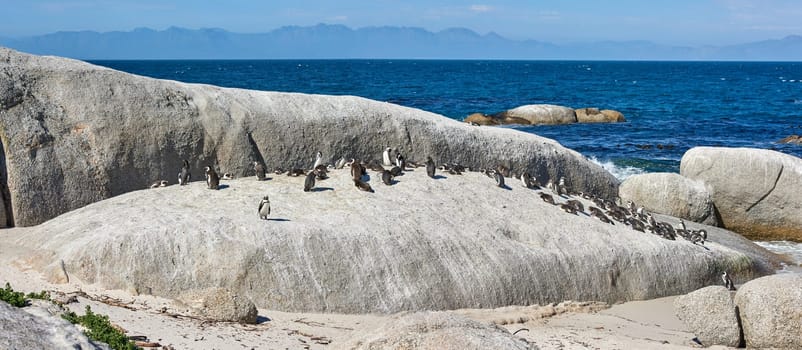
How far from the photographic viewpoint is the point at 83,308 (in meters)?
11.9

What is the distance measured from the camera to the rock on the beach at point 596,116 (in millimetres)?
55844

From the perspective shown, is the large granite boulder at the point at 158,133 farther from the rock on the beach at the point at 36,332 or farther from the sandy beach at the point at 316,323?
the rock on the beach at the point at 36,332

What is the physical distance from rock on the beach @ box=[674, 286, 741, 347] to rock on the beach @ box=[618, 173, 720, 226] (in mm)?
10511

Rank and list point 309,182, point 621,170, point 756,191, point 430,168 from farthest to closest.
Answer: point 621,170, point 756,191, point 430,168, point 309,182

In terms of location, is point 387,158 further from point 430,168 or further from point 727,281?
point 727,281

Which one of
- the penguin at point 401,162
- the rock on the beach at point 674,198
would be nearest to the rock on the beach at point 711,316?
the penguin at point 401,162

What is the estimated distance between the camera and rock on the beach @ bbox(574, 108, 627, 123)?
55844mm

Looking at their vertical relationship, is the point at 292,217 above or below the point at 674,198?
above

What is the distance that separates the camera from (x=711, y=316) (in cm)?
1401

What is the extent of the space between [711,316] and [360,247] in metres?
5.67

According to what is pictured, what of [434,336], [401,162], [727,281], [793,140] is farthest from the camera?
[793,140]

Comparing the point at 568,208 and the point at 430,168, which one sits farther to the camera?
the point at 568,208

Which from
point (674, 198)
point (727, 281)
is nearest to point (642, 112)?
point (674, 198)

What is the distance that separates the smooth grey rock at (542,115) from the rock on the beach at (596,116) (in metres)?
1.18
